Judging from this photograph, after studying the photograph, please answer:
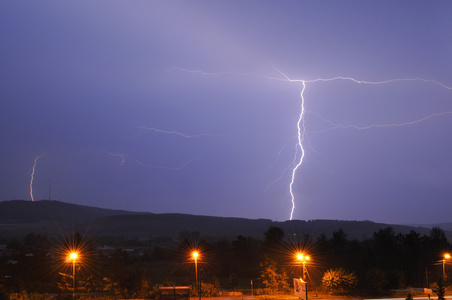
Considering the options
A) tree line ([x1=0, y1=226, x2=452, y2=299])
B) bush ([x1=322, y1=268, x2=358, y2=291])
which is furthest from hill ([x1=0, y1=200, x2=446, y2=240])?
bush ([x1=322, y1=268, x2=358, y2=291])

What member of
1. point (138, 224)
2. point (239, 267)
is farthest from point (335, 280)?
point (138, 224)

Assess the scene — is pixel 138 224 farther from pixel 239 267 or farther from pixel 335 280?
pixel 335 280

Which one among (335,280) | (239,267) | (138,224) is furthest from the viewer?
(138,224)

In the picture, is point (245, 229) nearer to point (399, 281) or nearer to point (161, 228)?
point (161, 228)

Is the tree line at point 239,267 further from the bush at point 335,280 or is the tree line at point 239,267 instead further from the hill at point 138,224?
the hill at point 138,224

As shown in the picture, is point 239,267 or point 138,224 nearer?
point 239,267

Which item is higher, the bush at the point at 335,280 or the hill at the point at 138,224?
the hill at the point at 138,224

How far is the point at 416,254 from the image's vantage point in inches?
1416

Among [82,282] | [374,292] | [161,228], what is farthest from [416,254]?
[161,228]

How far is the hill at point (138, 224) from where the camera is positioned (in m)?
95.1

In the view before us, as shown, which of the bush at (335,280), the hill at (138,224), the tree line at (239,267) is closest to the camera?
the bush at (335,280)

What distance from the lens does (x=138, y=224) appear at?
108 meters

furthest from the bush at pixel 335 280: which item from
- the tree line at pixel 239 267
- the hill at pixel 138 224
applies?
the hill at pixel 138 224

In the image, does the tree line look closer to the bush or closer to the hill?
the bush
